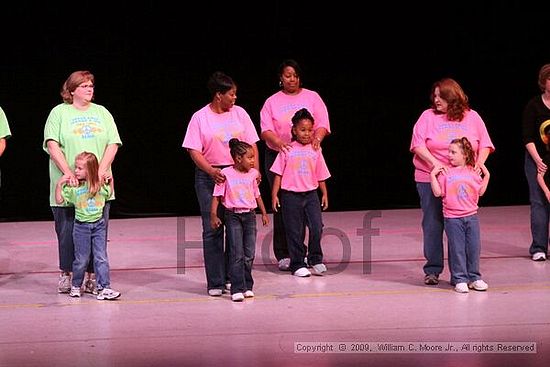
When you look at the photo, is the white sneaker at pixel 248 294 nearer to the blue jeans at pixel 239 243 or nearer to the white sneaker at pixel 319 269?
the blue jeans at pixel 239 243

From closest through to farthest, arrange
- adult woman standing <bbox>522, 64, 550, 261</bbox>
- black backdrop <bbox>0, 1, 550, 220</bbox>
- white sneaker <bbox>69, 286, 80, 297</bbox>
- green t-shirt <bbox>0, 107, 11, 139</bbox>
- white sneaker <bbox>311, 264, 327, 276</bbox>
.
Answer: white sneaker <bbox>69, 286, 80, 297</bbox> < green t-shirt <bbox>0, 107, 11, 139</bbox> < white sneaker <bbox>311, 264, 327, 276</bbox> < adult woman standing <bbox>522, 64, 550, 261</bbox> < black backdrop <bbox>0, 1, 550, 220</bbox>

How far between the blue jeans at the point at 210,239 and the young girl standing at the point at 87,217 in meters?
0.58

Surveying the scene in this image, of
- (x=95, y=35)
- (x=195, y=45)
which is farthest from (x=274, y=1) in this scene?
(x=95, y=35)

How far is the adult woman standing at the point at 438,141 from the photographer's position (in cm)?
711

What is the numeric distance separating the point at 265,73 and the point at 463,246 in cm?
403

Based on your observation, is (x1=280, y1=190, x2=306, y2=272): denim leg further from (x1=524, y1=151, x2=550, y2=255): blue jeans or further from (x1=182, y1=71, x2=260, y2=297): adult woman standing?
(x1=524, y1=151, x2=550, y2=255): blue jeans

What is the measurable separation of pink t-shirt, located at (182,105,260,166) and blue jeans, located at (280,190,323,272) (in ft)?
2.36

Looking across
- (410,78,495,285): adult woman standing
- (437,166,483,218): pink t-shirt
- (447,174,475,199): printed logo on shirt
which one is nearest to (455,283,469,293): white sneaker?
(410,78,495,285): adult woman standing

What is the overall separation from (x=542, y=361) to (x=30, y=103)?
6236 millimetres

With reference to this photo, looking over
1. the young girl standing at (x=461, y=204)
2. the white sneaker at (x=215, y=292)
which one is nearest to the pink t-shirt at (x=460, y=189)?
the young girl standing at (x=461, y=204)

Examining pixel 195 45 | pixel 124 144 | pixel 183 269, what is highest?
pixel 195 45

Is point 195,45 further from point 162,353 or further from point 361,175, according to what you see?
point 162,353

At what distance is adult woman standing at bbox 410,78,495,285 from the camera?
7113mm

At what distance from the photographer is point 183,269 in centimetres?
802
